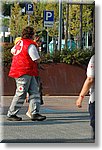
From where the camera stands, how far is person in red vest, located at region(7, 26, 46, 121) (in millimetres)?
7324

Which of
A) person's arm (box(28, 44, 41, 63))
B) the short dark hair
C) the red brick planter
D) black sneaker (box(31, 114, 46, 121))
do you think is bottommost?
black sneaker (box(31, 114, 46, 121))

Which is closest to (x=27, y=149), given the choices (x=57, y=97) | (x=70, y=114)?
(x=70, y=114)

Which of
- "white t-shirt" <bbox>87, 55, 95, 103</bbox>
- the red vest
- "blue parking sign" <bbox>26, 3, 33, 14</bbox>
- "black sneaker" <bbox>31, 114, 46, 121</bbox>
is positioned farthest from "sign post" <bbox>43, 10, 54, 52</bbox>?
"white t-shirt" <bbox>87, 55, 95, 103</bbox>

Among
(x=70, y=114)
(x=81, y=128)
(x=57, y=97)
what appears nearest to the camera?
(x=81, y=128)

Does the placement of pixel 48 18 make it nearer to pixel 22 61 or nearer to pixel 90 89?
pixel 22 61

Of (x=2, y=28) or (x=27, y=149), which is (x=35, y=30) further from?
(x=27, y=149)

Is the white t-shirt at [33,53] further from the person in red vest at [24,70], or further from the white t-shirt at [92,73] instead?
the white t-shirt at [92,73]

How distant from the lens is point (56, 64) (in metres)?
11.0

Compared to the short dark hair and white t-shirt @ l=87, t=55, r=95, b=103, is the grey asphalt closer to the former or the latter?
white t-shirt @ l=87, t=55, r=95, b=103

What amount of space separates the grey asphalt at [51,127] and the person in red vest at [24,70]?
288 millimetres

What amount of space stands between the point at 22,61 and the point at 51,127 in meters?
1.05

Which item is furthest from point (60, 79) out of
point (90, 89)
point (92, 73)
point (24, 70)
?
point (92, 73)

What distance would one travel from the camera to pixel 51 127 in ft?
23.5

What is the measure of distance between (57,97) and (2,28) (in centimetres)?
376
